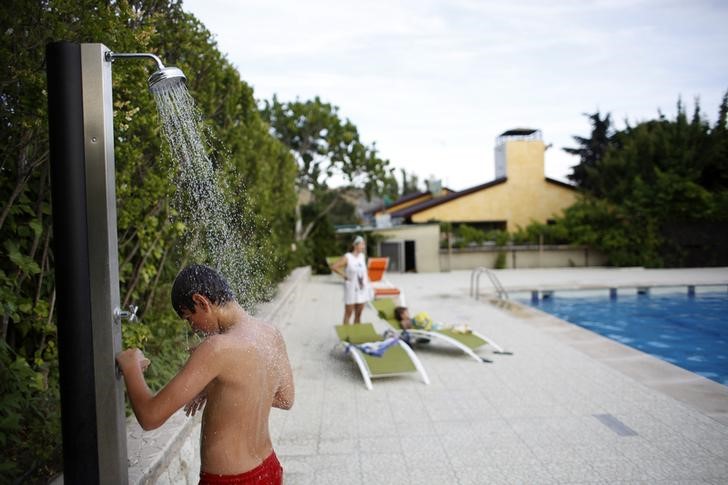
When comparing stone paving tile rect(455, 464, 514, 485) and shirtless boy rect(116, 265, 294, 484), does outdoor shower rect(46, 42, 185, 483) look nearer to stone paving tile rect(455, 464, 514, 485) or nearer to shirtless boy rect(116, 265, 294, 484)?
shirtless boy rect(116, 265, 294, 484)

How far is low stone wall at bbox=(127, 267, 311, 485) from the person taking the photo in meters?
3.04

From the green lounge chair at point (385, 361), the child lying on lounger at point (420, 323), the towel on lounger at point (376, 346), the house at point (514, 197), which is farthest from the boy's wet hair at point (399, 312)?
the house at point (514, 197)

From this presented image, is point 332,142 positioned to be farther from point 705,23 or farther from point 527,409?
point 527,409

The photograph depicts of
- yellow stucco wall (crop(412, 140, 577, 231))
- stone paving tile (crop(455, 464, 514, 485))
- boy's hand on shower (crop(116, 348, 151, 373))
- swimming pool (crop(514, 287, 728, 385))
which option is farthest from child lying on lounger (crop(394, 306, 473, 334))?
yellow stucco wall (crop(412, 140, 577, 231))

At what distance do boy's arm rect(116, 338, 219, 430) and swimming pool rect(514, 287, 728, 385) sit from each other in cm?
820

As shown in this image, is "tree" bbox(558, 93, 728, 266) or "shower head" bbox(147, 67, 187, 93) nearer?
"shower head" bbox(147, 67, 187, 93)

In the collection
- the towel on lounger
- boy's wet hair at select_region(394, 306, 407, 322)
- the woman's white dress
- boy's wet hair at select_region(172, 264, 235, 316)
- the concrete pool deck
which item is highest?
boy's wet hair at select_region(172, 264, 235, 316)

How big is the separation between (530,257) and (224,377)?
24.5m

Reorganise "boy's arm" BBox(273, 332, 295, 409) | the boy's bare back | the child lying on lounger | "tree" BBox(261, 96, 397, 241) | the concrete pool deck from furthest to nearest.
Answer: "tree" BBox(261, 96, 397, 241) → the child lying on lounger → the concrete pool deck → "boy's arm" BBox(273, 332, 295, 409) → the boy's bare back

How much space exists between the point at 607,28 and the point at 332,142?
1213 centimetres

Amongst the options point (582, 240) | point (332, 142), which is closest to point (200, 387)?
point (332, 142)

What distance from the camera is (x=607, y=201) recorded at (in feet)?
83.4

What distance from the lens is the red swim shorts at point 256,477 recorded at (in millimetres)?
2066

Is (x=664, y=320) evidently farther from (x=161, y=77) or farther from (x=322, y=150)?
Answer: (x=322, y=150)
